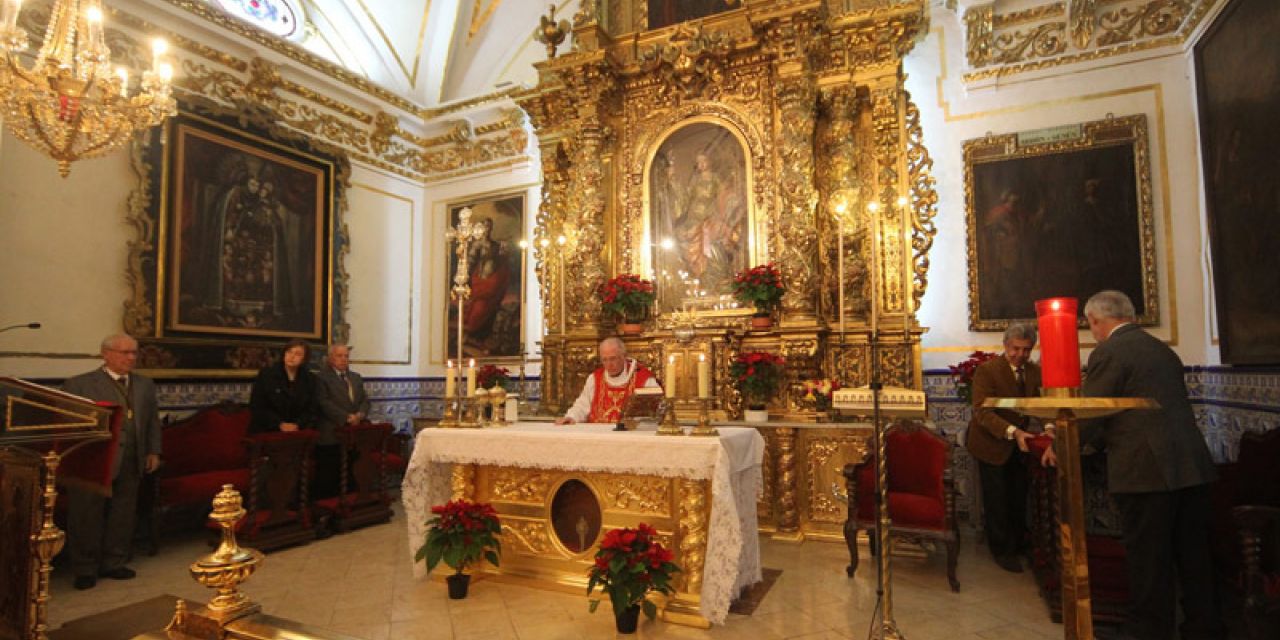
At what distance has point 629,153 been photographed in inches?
349

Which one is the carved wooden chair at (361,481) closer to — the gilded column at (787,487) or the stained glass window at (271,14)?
the gilded column at (787,487)

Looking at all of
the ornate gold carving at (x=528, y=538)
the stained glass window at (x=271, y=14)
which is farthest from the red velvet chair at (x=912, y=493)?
the stained glass window at (x=271, y=14)

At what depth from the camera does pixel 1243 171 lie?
207 inches

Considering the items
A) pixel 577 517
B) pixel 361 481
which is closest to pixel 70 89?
pixel 361 481

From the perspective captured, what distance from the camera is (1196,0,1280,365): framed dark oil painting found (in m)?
4.75

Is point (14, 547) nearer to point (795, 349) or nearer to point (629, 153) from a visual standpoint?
point (795, 349)

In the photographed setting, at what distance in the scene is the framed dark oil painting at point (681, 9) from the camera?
8539 mm

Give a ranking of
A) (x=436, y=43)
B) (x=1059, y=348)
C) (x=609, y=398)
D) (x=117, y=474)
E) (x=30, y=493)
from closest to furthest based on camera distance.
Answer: (x=1059, y=348)
(x=30, y=493)
(x=117, y=474)
(x=609, y=398)
(x=436, y=43)

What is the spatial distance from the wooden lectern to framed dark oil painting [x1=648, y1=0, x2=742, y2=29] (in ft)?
25.3

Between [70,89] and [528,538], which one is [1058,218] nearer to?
[528,538]

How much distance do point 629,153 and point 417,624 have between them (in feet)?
20.6

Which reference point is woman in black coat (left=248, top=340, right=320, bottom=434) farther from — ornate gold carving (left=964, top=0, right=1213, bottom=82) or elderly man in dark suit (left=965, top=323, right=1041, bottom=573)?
ornate gold carving (left=964, top=0, right=1213, bottom=82)

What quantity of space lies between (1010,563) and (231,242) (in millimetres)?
9394

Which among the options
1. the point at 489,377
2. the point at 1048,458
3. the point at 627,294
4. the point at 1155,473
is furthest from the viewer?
the point at 489,377
